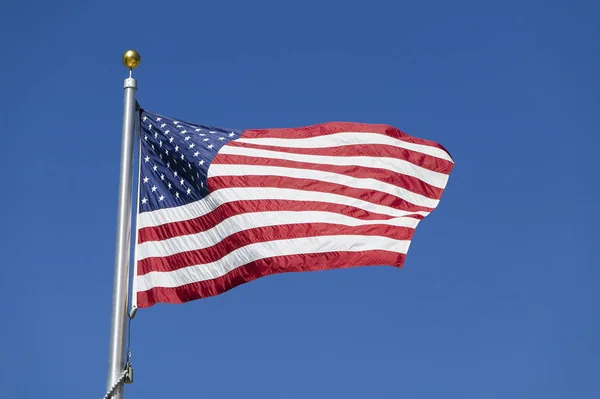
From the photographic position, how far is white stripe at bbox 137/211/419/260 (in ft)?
47.7

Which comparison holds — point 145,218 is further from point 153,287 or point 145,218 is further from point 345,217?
point 345,217

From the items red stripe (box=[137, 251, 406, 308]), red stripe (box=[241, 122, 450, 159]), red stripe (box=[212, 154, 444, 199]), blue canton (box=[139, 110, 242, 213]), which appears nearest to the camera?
red stripe (box=[137, 251, 406, 308])

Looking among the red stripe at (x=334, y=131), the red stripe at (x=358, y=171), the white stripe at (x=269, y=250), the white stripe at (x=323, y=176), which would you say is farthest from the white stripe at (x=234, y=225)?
the red stripe at (x=334, y=131)

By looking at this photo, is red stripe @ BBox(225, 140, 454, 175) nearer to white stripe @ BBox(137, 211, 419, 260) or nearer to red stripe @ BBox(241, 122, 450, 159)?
red stripe @ BBox(241, 122, 450, 159)

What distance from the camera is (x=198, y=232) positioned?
14.8m

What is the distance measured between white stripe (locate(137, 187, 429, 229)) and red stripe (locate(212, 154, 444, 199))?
554 mm

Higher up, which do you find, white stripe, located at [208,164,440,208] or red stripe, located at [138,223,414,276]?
white stripe, located at [208,164,440,208]

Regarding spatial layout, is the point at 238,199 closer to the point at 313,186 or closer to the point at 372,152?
the point at 313,186

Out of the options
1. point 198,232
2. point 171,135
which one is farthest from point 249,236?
point 171,135

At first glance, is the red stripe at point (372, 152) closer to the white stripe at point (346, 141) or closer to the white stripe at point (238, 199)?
the white stripe at point (346, 141)

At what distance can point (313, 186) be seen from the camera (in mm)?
15469

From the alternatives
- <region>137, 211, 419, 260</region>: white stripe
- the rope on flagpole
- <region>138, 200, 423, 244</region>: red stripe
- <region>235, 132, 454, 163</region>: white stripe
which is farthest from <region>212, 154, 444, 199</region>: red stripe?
the rope on flagpole

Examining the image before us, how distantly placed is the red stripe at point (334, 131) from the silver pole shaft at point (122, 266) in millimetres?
3003

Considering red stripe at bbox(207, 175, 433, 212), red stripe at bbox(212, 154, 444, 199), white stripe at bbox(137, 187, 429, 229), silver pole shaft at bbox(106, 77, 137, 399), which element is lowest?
silver pole shaft at bbox(106, 77, 137, 399)
